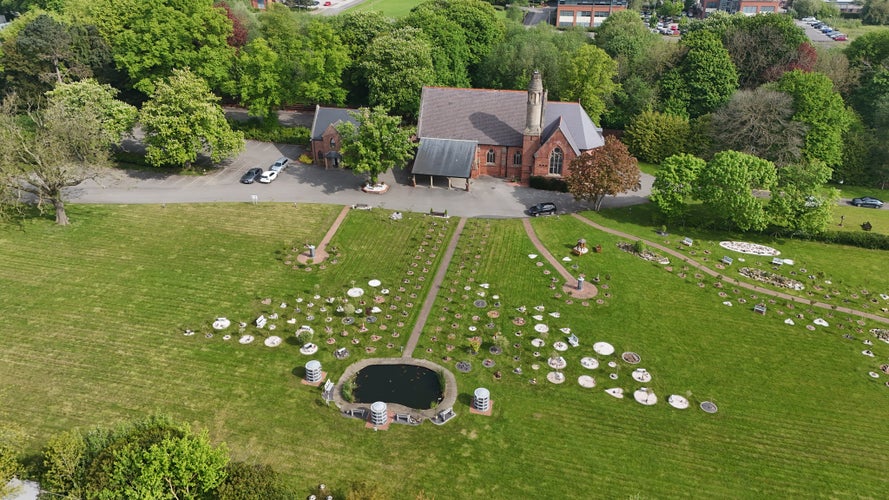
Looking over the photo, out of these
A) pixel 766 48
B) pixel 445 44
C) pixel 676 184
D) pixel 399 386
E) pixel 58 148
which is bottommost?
pixel 399 386

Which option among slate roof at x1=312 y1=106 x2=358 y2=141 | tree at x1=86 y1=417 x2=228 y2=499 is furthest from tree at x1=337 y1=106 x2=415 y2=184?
tree at x1=86 y1=417 x2=228 y2=499

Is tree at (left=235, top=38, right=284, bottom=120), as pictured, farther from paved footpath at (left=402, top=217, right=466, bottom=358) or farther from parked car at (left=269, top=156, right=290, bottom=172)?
paved footpath at (left=402, top=217, right=466, bottom=358)

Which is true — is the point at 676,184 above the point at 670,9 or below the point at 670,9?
below

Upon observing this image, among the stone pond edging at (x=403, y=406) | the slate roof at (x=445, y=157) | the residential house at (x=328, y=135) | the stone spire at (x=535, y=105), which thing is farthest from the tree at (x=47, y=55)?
the stone pond edging at (x=403, y=406)

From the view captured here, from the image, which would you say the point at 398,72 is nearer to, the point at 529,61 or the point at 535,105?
the point at 535,105

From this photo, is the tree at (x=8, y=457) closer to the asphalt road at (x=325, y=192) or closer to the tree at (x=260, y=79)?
the asphalt road at (x=325, y=192)

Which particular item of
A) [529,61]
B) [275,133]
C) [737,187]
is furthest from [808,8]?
[275,133]
